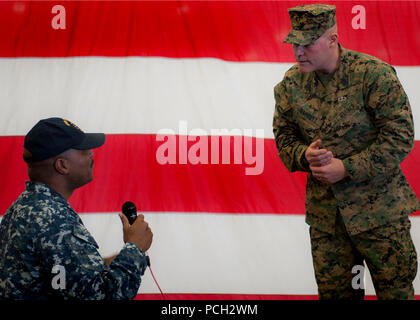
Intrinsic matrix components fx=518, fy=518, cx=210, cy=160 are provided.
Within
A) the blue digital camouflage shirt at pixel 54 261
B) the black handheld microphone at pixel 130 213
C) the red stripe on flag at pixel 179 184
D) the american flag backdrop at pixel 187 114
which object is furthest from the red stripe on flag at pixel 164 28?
the blue digital camouflage shirt at pixel 54 261

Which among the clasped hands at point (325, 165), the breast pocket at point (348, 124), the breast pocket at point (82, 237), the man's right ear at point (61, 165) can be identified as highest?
the breast pocket at point (348, 124)

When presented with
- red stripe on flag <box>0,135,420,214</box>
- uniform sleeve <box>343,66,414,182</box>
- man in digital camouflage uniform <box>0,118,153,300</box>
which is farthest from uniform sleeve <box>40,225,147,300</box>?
red stripe on flag <box>0,135,420,214</box>

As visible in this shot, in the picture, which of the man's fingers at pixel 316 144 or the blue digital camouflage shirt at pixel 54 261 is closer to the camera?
the blue digital camouflage shirt at pixel 54 261

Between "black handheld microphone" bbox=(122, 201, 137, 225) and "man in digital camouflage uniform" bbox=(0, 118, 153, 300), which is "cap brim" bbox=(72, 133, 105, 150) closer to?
"man in digital camouflage uniform" bbox=(0, 118, 153, 300)

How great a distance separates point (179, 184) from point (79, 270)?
1304mm

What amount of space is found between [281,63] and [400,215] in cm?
116

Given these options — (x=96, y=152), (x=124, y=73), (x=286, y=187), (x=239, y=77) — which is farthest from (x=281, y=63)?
(x=96, y=152)

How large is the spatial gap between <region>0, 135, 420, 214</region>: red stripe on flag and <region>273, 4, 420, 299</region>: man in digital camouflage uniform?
2.44 feet

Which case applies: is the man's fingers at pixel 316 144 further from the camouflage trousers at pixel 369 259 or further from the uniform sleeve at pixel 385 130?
the camouflage trousers at pixel 369 259

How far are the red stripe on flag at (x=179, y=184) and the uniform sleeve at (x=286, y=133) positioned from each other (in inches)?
27.1

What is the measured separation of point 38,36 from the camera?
2.61 m

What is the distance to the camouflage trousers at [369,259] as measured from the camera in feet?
5.51
